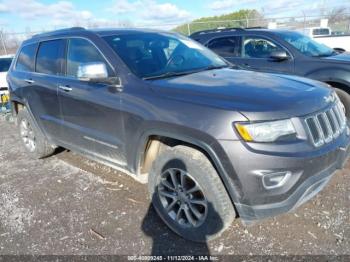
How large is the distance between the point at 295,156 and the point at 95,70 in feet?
6.20

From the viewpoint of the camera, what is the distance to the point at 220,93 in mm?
2605

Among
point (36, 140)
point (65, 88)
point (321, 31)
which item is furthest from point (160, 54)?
point (321, 31)

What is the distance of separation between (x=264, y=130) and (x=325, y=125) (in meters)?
0.61

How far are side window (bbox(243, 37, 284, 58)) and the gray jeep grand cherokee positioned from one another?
261 centimetres

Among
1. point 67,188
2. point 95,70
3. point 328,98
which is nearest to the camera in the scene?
point 328,98

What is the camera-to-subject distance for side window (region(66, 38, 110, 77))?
346 cm

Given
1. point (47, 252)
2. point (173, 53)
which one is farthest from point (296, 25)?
point (47, 252)

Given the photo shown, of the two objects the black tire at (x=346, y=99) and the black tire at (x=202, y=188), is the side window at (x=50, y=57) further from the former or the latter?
the black tire at (x=346, y=99)

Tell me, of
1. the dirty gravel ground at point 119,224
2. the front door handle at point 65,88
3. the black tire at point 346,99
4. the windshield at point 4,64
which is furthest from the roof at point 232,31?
the windshield at point 4,64

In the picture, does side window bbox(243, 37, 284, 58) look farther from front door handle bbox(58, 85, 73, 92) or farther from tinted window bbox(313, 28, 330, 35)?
tinted window bbox(313, 28, 330, 35)

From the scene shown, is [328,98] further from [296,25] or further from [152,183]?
[296,25]

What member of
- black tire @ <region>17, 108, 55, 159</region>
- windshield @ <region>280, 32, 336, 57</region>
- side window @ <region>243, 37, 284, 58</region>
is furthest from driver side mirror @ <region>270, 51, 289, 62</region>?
black tire @ <region>17, 108, 55, 159</region>

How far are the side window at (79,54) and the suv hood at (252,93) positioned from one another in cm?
87

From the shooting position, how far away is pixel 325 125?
8.63ft
